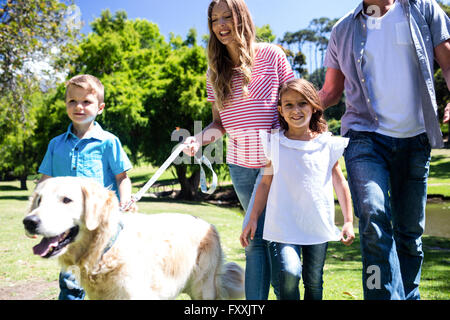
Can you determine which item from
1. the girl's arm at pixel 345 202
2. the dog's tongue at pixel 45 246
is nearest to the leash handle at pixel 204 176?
the girl's arm at pixel 345 202

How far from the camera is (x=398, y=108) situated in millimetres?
2736

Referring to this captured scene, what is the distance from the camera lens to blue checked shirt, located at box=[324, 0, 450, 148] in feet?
8.77

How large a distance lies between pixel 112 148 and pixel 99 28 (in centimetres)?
2613

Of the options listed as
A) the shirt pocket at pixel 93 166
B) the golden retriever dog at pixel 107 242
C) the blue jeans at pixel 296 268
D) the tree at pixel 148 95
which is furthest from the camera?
the tree at pixel 148 95

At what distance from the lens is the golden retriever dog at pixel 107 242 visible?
2.38 metres

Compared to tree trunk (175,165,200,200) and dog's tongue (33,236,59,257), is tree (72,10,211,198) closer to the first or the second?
tree trunk (175,165,200,200)

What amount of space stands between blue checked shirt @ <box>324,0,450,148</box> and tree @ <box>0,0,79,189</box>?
1281 centimetres

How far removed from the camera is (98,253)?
99.7 inches

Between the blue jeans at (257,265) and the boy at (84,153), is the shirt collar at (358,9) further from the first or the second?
the boy at (84,153)

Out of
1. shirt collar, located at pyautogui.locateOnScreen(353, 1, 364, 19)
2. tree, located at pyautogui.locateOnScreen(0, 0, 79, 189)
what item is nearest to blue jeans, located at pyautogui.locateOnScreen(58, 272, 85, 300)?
shirt collar, located at pyautogui.locateOnScreen(353, 1, 364, 19)

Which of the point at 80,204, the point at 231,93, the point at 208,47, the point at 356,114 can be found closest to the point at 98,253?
the point at 80,204

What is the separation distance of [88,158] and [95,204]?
0.72 meters

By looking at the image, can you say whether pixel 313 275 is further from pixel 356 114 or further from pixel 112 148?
pixel 112 148

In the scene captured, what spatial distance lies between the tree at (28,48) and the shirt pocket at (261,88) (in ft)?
40.8
